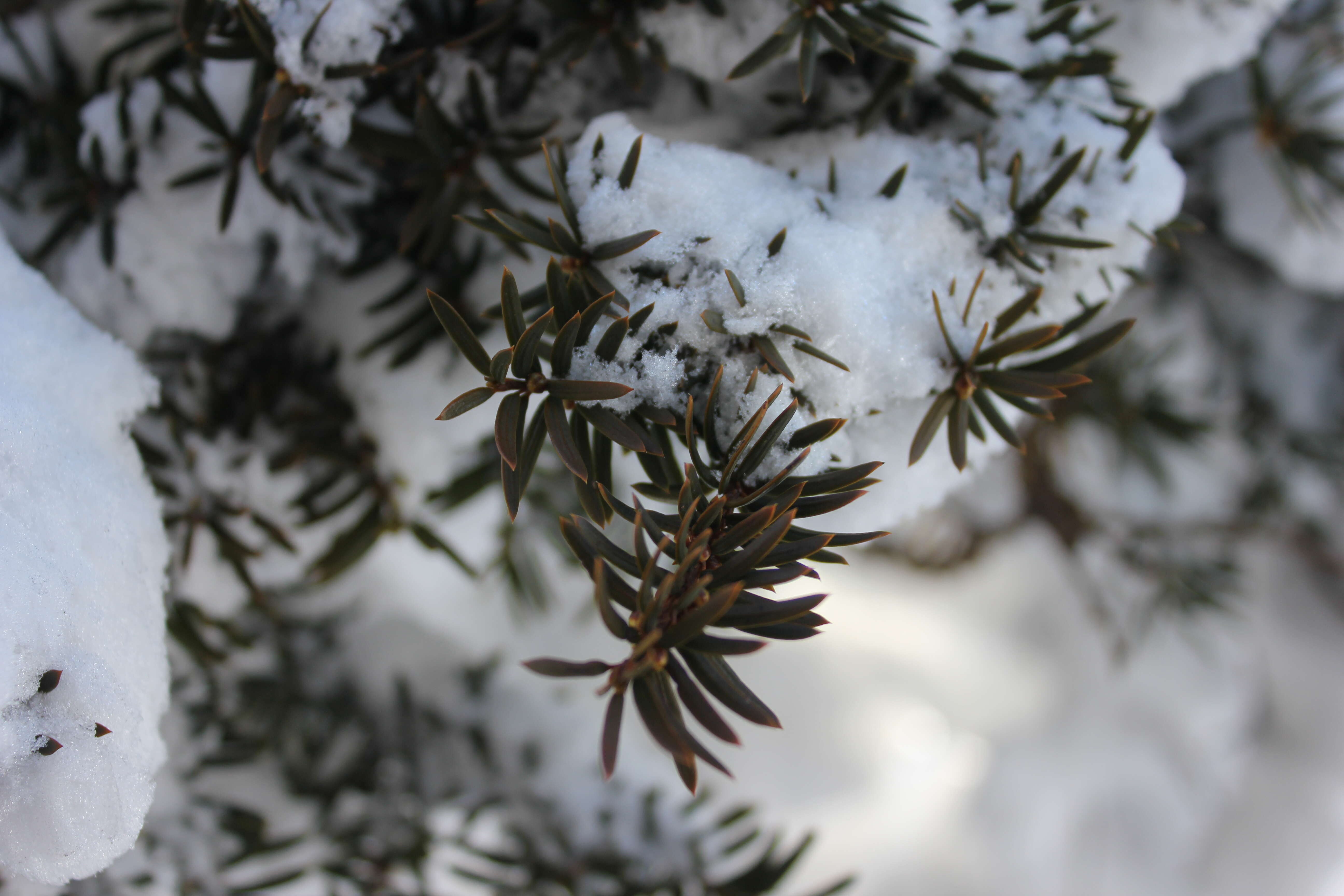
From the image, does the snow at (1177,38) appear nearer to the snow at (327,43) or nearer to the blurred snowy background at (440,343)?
the blurred snowy background at (440,343)

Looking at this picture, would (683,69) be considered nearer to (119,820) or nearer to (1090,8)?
(1090,8)

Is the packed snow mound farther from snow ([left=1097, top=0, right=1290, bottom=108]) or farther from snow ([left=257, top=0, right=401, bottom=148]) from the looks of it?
snow ([left=1097, top=0, right=1290, bottom=108])

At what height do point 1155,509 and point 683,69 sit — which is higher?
point 1155,509

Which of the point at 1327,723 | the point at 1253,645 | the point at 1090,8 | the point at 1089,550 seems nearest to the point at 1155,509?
the point at 1089,550

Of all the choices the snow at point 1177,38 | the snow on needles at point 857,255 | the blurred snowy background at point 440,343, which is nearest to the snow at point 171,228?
the blurred snowy background at point 440,343

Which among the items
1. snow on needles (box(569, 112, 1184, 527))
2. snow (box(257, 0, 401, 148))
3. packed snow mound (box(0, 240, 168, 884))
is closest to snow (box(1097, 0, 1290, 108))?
snow on needles (box(569, 112, 1184, 527))
